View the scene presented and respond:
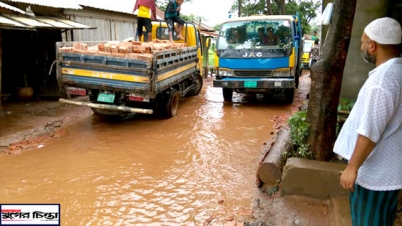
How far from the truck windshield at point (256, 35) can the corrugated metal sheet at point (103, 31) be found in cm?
481

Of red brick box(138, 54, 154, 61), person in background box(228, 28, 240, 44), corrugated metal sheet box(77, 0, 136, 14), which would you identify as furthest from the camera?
corrugated metal sheet box(77, 0, 136, 14)

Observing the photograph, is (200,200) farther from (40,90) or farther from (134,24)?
(134,24)

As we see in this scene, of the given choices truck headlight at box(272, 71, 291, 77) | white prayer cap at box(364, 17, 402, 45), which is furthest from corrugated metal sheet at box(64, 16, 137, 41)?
white prayer cap at box(364, 17, 402, 45)

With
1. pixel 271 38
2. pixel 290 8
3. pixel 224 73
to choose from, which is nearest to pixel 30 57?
pixel 224 73

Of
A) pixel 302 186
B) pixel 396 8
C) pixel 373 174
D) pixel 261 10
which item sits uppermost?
pixel 261 10

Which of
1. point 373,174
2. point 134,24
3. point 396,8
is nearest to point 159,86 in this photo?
point 396,8

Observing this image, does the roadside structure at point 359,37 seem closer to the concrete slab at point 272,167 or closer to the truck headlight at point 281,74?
the truck headlight at point 281,74

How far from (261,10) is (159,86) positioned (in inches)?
667

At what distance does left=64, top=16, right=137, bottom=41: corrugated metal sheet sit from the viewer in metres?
10.5

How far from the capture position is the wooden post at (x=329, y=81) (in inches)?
133

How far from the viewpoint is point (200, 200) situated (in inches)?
156

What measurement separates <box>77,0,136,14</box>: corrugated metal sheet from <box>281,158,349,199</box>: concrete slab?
895 cm

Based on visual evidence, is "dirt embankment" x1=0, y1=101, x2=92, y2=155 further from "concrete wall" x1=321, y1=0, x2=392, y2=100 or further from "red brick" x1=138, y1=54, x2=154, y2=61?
"concrete wall" x1=321, y1=0, x2=392, y2=100

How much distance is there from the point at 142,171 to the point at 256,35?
215 inches
